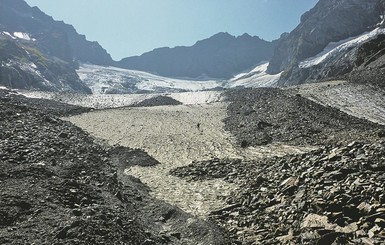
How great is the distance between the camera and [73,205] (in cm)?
1291

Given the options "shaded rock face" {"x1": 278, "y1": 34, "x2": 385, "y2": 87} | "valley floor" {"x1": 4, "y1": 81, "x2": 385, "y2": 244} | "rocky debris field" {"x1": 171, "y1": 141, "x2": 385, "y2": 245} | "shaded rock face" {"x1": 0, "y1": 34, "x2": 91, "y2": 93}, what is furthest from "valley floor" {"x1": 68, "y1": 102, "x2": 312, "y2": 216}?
"shaded rock face" {"x1": 0, "y1": 34, "x2": 91, "y2": 93}

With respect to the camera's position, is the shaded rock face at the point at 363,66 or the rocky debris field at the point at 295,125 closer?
the rocky debris field at the point at 295,125

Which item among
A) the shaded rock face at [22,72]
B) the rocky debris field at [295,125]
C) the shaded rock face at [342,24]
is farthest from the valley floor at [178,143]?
the shaded rock face at [342,24]

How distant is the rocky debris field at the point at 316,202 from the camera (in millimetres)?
10204

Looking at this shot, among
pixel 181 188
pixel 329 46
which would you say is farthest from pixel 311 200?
pixel 329 46

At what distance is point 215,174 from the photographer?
72.5ft

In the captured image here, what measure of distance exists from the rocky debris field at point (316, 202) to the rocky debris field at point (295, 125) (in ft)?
35.8

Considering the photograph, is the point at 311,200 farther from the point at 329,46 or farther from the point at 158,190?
the point at 329,46

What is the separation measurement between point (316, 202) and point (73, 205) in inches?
323

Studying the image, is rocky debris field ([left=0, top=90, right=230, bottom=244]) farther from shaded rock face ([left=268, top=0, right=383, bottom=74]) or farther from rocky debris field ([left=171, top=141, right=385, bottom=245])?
shaded rock face ([left=268, top=0, right=383, bottom=74])

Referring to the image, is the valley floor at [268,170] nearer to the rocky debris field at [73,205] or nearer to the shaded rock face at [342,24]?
the rocky debris field at [73,205]

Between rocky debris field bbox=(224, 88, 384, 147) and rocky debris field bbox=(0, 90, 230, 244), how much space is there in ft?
47.3

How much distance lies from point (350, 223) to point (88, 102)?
7963cm

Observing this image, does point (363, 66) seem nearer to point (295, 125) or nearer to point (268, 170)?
point (295, 125)
